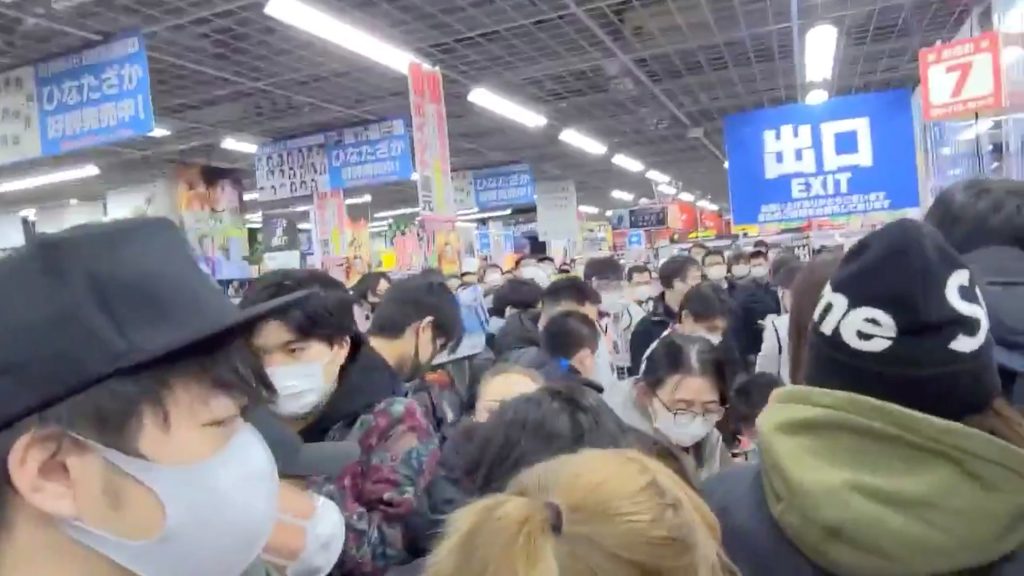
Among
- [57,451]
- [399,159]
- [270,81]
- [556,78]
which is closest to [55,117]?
[270,81]

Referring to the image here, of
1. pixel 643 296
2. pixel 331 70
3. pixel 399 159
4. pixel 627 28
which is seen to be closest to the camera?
pixel 643 296

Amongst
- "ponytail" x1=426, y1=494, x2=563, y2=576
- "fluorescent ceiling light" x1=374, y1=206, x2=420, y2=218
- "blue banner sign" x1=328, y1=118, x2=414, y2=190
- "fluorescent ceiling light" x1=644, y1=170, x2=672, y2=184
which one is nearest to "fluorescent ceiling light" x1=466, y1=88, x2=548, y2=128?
"blue banner sign" x1=328, y1=118, x2=414, y2=190

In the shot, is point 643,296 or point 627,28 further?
point 627,28

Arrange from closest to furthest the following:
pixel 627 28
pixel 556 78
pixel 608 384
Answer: pixel 608 384
pixel 627 28
pixel 556 78

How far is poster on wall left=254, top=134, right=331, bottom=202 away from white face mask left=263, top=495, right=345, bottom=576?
10.7 m

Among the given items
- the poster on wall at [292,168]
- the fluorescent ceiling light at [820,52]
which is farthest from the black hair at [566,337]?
the poster on wall at [292,168]

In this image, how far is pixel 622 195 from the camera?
25.6 m

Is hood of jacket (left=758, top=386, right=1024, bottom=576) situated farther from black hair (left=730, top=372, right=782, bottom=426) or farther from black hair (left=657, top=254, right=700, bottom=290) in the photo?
black hair (left=657, top=254, right=700, bottom=290)

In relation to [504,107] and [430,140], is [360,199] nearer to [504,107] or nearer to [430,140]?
[504,107]

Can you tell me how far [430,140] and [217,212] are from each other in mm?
7218

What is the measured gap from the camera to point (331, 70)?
9.30 metres

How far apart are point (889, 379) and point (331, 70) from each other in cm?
885

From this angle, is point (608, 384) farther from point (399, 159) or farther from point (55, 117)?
point (399, 159)

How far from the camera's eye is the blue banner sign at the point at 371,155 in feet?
37.4
